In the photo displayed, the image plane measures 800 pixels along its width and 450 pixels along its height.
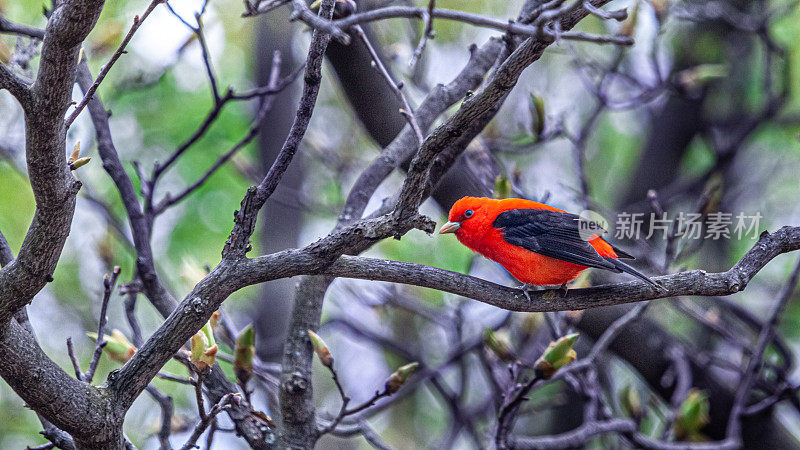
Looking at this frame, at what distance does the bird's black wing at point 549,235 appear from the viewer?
3.58 meters

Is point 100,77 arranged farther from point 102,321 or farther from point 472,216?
point 472,216

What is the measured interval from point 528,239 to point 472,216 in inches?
13.2

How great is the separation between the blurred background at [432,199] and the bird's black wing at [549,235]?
175 cm

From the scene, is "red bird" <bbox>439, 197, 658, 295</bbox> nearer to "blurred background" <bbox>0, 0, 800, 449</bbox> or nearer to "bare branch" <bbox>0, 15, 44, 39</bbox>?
"blurred background" <bbox>0, 0, 800, 449</bbox>

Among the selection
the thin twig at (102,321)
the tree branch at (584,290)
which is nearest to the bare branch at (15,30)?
the thin twig at (102,321)

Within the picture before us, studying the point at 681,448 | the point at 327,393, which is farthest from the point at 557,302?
the point at 327,393

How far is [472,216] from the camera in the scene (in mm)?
3920

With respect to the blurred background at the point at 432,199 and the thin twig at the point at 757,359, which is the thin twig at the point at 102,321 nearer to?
the blurred background at the point at 432,199

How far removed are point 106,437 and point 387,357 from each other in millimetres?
5651

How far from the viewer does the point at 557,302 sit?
2.94 m

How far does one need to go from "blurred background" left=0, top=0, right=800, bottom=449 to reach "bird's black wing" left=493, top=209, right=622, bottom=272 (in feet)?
5.73

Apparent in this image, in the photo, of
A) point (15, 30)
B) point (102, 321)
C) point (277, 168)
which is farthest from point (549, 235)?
point (15, 30)

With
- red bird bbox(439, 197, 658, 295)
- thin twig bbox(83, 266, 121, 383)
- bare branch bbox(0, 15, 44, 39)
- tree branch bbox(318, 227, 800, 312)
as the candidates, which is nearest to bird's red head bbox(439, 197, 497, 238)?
red bird bbox(439, 197, 658, 295)

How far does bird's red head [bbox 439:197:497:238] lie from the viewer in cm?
389
